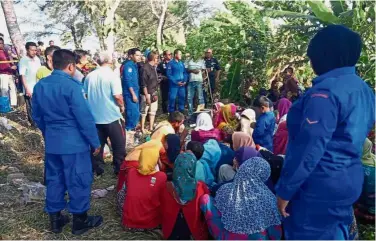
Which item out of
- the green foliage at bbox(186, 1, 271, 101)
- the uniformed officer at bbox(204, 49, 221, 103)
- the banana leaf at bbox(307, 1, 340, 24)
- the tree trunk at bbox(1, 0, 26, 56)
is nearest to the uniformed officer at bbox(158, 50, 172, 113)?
the uniformed officer at bbox(204, 49, 221, 103)

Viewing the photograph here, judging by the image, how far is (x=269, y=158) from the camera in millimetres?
3363

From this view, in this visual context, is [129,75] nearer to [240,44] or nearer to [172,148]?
[172,148]

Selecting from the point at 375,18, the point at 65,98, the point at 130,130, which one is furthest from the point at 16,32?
the point at 375,18

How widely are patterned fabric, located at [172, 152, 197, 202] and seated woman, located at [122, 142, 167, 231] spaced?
0.37m

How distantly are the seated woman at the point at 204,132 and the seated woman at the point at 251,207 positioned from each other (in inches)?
81.4

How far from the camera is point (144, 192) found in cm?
360

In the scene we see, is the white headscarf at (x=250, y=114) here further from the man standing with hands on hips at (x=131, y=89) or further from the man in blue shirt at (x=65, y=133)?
the man in blue shirt at (x=65, y=133)

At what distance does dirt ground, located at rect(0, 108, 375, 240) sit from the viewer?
12.1 ft

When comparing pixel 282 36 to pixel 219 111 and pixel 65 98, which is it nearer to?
pixel 219 111

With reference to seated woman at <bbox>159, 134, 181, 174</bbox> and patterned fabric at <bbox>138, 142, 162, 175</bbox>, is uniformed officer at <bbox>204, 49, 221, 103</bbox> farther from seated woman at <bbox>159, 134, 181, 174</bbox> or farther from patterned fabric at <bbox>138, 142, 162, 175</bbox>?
patterned fabric at <bbox>138, 142, 162, 175</bbox>

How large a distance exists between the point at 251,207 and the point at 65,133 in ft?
5.99

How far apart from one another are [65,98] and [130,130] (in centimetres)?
435

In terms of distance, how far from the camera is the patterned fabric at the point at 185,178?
321 cm

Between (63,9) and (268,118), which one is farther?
(63,9)
